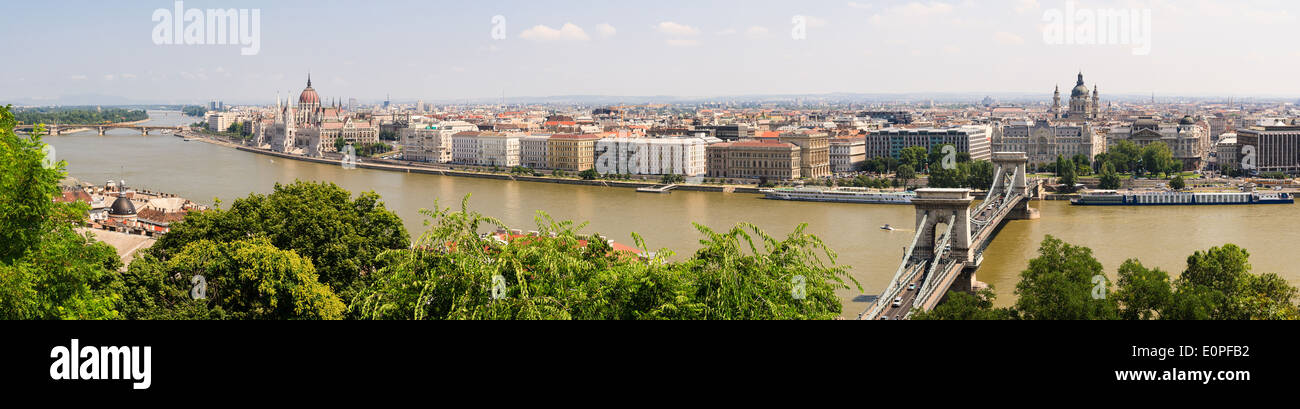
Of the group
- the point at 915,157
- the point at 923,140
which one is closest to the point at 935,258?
the point at 915,157

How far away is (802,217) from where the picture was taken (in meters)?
15.0

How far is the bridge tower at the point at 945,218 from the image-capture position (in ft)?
30.0

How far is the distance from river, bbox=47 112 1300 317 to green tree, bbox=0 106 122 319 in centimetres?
279

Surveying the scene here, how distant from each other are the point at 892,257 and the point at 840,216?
4.62 metres

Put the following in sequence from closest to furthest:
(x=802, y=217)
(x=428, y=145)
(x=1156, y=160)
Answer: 1. (x=802, y=217)
2. (x=1156, y=160)
3. (x=428, y=145)

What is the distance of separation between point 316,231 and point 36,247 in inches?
124

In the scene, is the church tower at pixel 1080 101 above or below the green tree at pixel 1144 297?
above

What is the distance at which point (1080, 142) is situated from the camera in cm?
2705

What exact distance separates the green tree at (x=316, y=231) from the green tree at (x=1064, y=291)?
A: 3346 mm

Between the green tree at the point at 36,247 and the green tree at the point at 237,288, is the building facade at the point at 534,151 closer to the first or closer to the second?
the green tree at the point at 237,288

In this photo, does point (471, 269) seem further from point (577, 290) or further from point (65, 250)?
point (65, 250)

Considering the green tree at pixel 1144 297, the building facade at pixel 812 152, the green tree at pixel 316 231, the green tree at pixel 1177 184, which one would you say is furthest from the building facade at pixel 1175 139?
the green tree at pixel 316 231

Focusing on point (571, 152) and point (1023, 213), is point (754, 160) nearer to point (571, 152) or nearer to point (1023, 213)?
point (571, 152)
